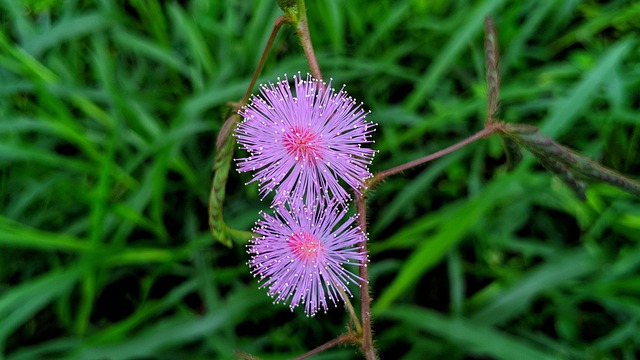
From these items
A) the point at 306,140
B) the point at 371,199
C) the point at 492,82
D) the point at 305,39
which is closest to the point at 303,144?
the point at 306,140

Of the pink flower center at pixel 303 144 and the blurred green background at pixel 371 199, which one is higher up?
the blurred green background at pixel 371 199

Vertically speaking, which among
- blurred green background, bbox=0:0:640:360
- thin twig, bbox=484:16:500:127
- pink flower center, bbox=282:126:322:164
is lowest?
pink flower center, bbox=282:126:322:164

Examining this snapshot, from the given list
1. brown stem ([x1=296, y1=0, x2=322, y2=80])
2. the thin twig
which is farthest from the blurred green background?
brown stem ([x1=296, y1=0, x2=322, y2=80])

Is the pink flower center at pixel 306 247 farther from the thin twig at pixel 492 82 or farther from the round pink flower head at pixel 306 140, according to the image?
the thin twig at pixel 492 82

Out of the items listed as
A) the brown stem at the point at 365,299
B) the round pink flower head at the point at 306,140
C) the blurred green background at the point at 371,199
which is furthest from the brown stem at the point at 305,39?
the blurred green background at the point at 371,199

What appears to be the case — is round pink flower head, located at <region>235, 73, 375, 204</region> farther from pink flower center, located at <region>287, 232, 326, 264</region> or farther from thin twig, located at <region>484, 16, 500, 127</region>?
thin twig, located at <region>484, 16, 500, 127</region>

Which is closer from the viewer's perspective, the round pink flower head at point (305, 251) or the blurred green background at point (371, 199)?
the round pink flower head at point (305, 251)

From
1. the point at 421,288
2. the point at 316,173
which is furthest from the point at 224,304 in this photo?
the point at 316,173

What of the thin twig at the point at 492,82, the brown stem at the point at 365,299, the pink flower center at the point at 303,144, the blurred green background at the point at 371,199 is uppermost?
the blurred green background at the point at 371,199
